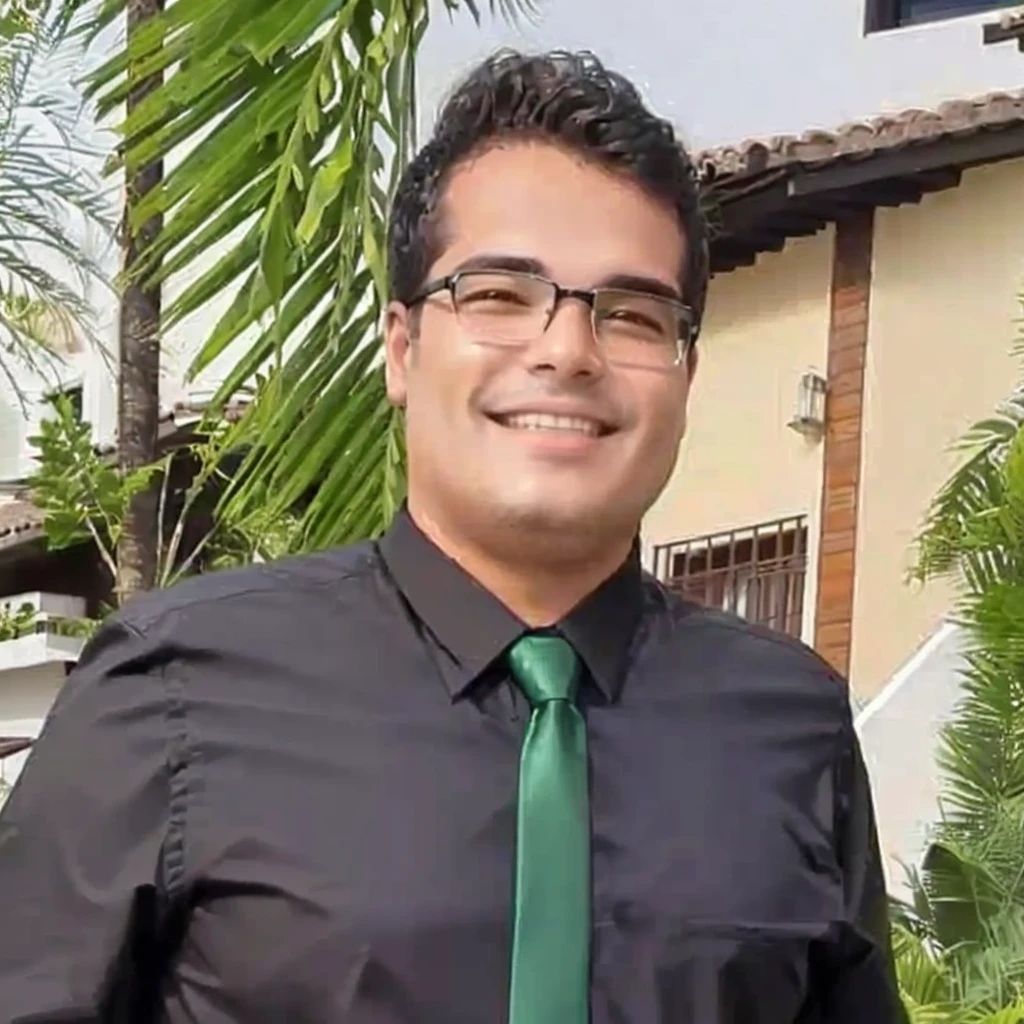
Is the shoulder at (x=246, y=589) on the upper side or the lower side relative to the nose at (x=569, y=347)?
lower

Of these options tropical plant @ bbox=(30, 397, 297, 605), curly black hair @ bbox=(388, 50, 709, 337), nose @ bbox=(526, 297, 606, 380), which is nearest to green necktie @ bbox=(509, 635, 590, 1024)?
nose @ bbox=(526, 297, 606, 380)

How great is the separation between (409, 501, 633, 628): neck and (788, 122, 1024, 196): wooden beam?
256 inches

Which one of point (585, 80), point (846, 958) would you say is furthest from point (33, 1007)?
point (585, 80)

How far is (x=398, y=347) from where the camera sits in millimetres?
1692

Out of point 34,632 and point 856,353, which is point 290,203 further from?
point 34,632

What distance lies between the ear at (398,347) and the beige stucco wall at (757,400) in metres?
6.92

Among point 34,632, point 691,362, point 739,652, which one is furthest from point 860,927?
point 34,632

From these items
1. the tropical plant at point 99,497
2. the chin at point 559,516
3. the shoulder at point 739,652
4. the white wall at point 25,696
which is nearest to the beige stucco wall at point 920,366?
the tropical plant at point 99,497

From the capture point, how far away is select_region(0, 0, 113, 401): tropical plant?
569 cm

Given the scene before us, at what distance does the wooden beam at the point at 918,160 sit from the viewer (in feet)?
25.8

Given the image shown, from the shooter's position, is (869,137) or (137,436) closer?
(137,436)

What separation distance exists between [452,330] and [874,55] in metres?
8.70

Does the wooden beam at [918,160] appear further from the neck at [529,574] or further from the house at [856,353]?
the neck at [529,574]

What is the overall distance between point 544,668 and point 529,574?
79mm
